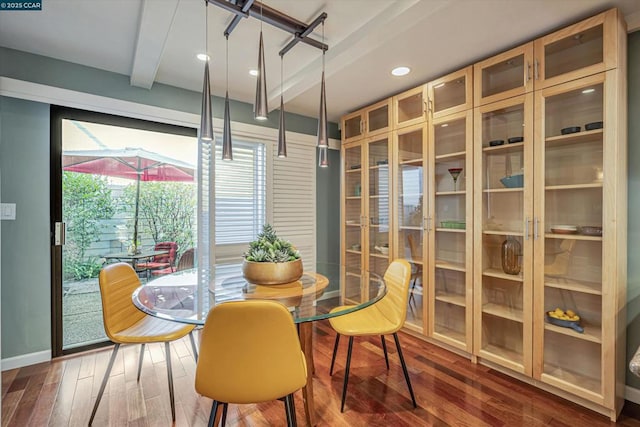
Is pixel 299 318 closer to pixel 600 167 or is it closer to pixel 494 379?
pixel 494 379

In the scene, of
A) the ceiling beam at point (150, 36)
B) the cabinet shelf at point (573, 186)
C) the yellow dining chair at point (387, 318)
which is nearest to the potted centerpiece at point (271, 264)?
the yellow dining chair at point (387, 318)

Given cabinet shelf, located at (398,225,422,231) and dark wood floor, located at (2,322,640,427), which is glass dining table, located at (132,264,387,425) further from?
cabinet shelf, located at (398,225,422,231)

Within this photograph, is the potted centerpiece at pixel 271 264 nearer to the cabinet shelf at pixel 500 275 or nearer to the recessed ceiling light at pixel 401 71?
the cabinet shelf at pixel 500 275

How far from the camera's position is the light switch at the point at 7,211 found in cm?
229

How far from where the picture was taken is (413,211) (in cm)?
298

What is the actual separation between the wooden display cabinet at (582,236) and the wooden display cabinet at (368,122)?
4.63 ft

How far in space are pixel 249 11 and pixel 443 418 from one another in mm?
2699

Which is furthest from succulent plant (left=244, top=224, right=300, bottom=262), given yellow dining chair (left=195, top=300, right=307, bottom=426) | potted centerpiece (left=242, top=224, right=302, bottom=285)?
yellow dining chair (left=195, top=300, right=307, bottom=426)

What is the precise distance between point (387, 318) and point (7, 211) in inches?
116

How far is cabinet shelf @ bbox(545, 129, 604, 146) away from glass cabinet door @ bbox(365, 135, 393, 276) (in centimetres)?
142

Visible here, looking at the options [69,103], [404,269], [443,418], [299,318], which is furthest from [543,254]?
[69,103]

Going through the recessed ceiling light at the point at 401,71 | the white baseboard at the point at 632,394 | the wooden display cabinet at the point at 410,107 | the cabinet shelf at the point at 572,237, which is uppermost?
the recessed ceiling light at the point at 401,71

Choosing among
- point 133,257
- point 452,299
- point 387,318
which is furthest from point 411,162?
point 133,257

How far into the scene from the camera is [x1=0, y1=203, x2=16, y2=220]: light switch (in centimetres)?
229
